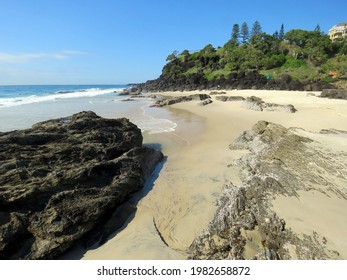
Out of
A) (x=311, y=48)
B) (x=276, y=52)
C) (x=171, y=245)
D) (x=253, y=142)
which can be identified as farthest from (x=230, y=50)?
(x=171, y=245)

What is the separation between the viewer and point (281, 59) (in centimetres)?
5084

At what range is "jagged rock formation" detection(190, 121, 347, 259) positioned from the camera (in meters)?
3.27

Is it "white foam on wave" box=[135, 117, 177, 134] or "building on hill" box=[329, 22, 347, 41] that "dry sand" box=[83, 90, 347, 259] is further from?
"building on hill" box=[329, 22, 347, 41]

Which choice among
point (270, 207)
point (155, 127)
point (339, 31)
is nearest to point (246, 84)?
point (155, 127)

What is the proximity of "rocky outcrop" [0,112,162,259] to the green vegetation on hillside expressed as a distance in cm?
4003

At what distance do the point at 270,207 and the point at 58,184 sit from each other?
422 cm

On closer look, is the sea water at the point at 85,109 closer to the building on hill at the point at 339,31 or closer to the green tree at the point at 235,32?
the green tree at the point at 235,32

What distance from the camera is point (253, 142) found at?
8508mm

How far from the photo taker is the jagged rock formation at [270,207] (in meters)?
3.27

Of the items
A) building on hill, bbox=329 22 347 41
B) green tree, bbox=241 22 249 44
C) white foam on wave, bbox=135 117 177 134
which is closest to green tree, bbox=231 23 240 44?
green tree, bbox=241 22 249 44

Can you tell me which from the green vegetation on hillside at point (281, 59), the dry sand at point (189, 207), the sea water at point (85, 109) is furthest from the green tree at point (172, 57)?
the dry sand at point (189, 207)

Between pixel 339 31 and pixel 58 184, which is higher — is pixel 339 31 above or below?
above

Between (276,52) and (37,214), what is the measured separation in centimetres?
6154

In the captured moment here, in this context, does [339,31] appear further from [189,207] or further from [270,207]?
[270,207]
